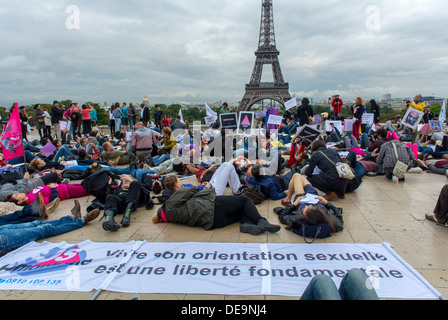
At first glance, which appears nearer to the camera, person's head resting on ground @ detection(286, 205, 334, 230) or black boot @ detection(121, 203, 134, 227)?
person's head resting on ground @ detection(286, 205, 334, 230)

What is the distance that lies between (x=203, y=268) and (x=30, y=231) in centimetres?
298

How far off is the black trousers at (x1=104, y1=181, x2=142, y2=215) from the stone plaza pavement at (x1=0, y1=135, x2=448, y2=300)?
24 cm

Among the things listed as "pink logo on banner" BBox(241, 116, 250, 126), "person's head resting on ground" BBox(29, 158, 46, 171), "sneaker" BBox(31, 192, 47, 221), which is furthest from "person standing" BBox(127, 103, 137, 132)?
"sneaker" BBox(31, 192, 47, 221)

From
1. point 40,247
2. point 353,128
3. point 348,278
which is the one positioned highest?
point 353,128

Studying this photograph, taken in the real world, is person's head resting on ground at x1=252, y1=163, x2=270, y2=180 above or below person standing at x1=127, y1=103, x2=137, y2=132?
below

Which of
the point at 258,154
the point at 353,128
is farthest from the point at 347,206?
the point at 353,128

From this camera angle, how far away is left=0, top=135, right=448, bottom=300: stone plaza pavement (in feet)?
11.2

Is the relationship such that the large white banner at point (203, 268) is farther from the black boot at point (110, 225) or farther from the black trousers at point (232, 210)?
the black trousers at point (232, 210)

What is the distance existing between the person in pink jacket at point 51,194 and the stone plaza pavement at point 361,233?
26 cm

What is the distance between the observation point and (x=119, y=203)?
5.91 metres

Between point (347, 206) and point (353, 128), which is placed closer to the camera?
point (347, 206)

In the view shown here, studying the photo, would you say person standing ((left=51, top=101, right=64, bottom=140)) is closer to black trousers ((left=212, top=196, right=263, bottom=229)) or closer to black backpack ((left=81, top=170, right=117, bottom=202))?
black backpack ((left=81, top=170, right=117, bottom=202))

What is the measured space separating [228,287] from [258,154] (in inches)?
225
